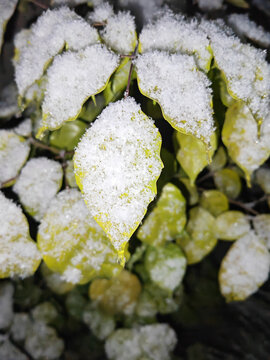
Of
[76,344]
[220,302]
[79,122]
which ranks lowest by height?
[76,344]

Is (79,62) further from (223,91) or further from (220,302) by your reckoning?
(220,302)

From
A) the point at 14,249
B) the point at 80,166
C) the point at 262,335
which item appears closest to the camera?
the point at 80,166

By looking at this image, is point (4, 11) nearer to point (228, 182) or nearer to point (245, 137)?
point (245, 137)

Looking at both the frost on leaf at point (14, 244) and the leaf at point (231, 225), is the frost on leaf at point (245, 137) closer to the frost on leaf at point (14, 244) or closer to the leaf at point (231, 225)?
the leaf at point (231, 225)

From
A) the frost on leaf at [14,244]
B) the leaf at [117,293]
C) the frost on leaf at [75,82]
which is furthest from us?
the leaf at [117,293]

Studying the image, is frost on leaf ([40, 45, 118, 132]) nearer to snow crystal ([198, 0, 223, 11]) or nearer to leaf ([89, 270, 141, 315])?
snow crystal ([198, 0, 223, 11])

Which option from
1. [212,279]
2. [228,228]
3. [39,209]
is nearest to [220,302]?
[212,279]

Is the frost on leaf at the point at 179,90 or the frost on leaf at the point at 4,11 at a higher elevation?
the frost on leaf at the point at 179,90

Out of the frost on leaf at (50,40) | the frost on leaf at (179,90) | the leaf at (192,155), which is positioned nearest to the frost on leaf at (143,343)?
the leaf at (192,155)

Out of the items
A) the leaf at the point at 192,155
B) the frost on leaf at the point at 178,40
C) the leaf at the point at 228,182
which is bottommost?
the leaf at the point at 228,182
